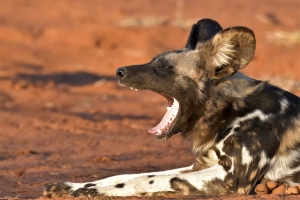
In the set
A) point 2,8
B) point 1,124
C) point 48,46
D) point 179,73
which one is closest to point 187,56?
point 179,73

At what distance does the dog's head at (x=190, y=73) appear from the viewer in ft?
15.5

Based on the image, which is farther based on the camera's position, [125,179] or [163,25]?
[163,25]

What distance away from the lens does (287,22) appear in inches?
618

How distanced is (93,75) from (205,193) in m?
7.57

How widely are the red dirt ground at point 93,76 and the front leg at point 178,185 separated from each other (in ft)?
0.90

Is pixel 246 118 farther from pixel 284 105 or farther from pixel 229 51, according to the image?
pixel 229 51

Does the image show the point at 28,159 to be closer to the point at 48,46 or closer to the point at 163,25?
the point at 48,46

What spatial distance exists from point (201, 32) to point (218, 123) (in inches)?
33.7

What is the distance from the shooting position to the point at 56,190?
16.3 feet

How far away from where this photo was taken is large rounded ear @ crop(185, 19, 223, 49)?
5312mm

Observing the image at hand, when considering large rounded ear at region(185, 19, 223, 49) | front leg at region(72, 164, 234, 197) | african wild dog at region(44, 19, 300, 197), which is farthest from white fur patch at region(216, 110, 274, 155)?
large rounded ear at region(185, 19, 223, 49)

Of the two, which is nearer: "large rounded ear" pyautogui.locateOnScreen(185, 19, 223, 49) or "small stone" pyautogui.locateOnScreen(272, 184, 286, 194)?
"small stone" pyautogui.locateOnScreen(272, 184, 286, 194)

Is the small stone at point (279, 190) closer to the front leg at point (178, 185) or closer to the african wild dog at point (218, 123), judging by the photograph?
the african wild dog at point (218, 123)

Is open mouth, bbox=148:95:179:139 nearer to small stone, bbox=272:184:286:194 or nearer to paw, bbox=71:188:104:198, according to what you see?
paw, bbox=71:188:104:198
